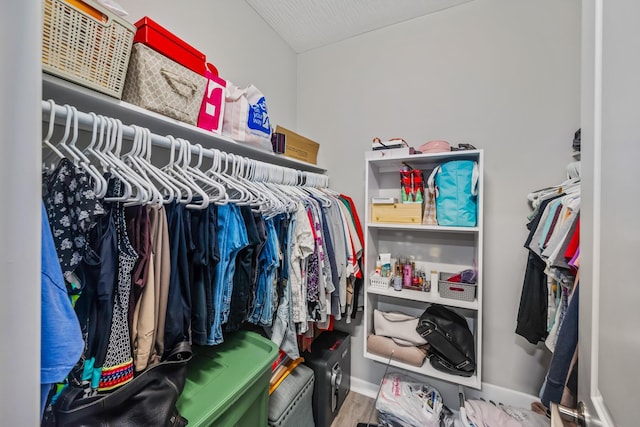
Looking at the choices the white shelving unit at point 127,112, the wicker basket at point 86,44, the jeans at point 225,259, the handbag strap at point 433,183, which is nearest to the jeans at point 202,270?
the jeans at point 225,259

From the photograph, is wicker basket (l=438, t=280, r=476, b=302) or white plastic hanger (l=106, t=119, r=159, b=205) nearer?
white plastic hanger (l=106, t=119, r=159, b=205)

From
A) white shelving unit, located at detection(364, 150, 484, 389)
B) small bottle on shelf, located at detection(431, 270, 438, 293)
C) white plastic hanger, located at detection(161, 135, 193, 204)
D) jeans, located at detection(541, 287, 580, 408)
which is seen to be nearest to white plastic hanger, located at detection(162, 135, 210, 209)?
white plastic hanger, located at detection(161, 135, 193, 204)

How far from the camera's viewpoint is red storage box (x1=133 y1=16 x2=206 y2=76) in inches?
34.8

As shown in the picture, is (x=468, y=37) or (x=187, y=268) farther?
(x=468, y=37)

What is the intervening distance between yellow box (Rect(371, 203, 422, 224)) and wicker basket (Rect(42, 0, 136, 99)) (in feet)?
4.60

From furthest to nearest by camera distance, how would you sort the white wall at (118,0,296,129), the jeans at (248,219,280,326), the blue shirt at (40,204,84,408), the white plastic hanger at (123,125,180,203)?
the white wall at (118,0,296,129), the jeans at (248,219,280,326), the white plastic hanger at (123,125,180,203), the blue shirt at (40,204,84,408)

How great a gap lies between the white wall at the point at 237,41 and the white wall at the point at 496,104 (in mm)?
591

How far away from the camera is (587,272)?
60 centimetres

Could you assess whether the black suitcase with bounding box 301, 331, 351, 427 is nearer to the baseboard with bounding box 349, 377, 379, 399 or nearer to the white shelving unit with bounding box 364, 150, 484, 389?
the baseboard with bounding box 349, 377, 379, 399

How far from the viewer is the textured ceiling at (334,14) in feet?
5.53
